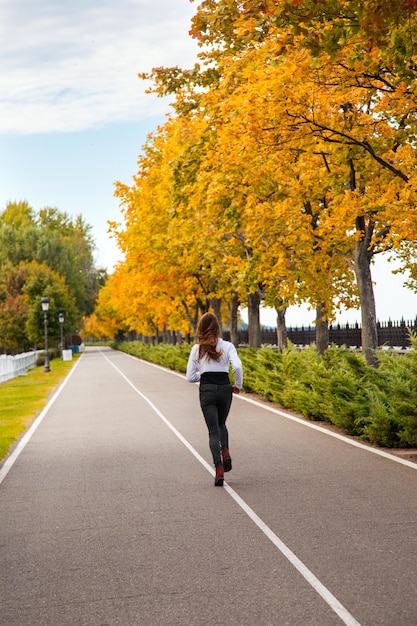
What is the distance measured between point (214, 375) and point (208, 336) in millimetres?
472

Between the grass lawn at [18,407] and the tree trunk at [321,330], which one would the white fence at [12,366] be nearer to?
the grass lawn at [18,407]

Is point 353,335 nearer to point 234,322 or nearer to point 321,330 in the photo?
point 234,322

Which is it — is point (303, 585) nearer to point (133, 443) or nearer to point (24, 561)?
point (24, 561)

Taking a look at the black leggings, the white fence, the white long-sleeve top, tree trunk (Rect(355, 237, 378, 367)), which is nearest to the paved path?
the black leggings

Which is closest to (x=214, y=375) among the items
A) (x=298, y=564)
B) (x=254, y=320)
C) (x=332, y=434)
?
(x=298, y=564)

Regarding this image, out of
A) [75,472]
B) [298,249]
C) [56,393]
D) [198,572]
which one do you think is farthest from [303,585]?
[56,393]

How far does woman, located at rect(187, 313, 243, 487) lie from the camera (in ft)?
29.9

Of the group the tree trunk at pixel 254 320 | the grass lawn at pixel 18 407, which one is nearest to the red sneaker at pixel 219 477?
the grass lawn at pixel 18 407

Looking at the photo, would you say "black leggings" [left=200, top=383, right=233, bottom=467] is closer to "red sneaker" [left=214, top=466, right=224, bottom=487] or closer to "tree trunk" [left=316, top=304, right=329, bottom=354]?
"red sneaker" [left=214, top=466, right=224, bottom=487]

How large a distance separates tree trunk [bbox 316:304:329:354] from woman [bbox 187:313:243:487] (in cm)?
1209

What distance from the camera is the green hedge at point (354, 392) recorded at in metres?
11.1

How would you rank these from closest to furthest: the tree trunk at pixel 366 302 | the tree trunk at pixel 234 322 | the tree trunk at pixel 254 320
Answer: the tree trunk at pixel 366 302 → the tree trunk at pixel 254 320 → the tree trunk at pixel 234 322

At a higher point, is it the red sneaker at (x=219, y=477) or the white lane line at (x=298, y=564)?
the red sneaker at (x=219, y=477)

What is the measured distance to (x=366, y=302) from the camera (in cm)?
1603
